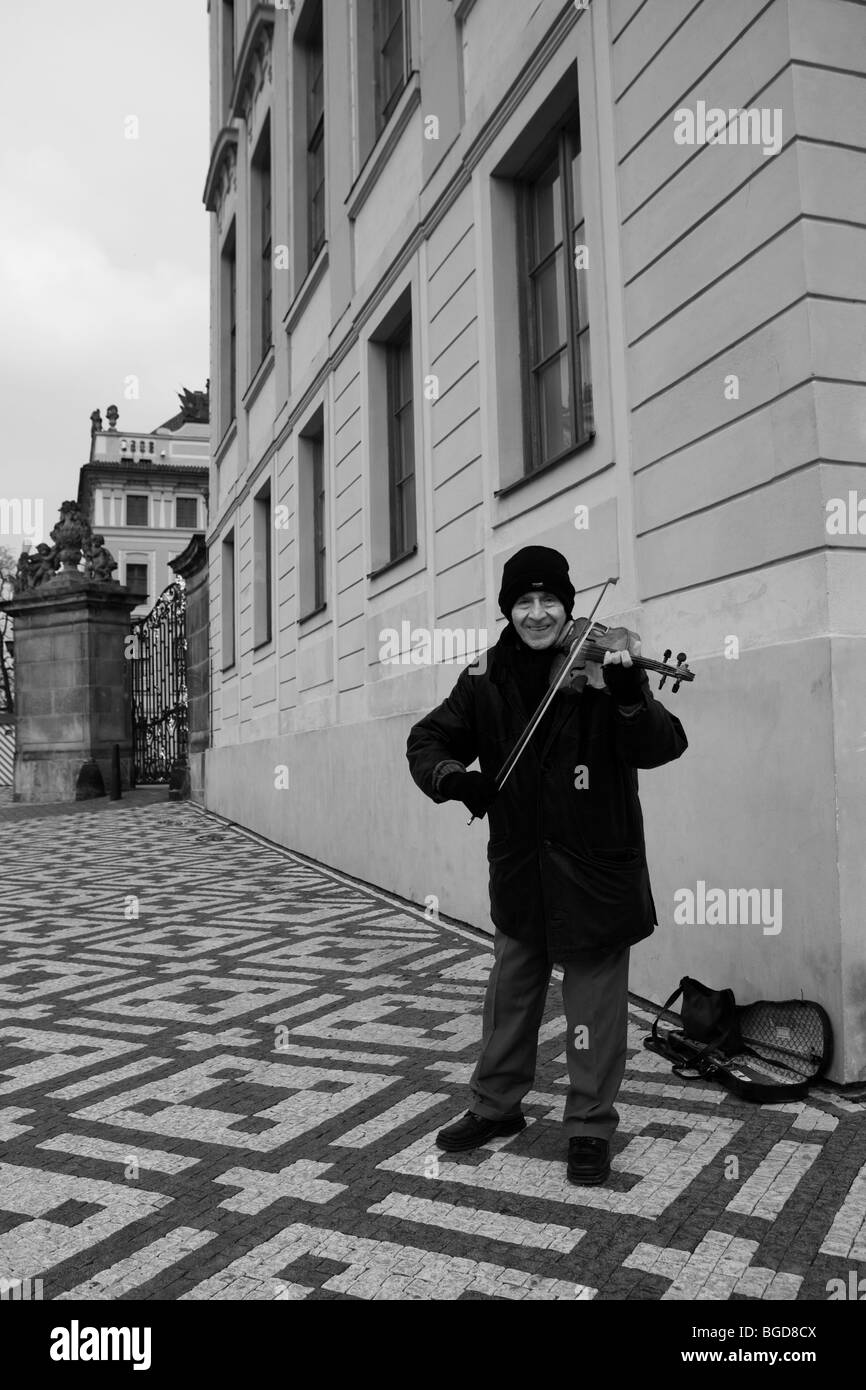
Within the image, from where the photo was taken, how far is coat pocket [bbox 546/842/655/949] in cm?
314

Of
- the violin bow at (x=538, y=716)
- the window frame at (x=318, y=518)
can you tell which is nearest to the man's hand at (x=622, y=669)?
the violin bow at (x=538, y=716)

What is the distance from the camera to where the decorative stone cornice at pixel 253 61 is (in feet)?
44.5

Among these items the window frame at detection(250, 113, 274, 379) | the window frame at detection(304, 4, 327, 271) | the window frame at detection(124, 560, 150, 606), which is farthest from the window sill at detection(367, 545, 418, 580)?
the window frame at detection(124, 560, 150, 606)

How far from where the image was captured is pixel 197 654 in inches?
762

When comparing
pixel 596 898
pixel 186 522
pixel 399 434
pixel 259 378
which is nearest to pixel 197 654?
pixel 259 378

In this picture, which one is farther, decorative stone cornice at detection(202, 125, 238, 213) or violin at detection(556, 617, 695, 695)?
decorative stone cornice at detection(202, 125, 238, 213)

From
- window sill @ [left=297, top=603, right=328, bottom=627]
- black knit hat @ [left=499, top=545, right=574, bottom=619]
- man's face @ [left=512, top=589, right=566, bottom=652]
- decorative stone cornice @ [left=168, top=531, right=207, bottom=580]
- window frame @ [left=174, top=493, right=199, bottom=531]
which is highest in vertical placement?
window frame @ [left=174, top=493, right=199, bottom=531]

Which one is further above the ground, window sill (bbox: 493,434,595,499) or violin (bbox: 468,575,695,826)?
window sill (bbox: 493,434,595,499)

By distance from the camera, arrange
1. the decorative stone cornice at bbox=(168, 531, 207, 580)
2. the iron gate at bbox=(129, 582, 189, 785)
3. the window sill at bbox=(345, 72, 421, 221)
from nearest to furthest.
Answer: the window sill at bbox=(345, 72, 421, 221) < the decorative stone cornice at bbox=(168, 531, 207, 580) < the iron gate at bbox=(129, 582, 189, 785)

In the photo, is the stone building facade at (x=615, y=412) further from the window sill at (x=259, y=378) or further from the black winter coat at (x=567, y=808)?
the window sill at (x=259, y=378)

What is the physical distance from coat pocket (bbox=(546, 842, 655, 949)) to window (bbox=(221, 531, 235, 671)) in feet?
43.8

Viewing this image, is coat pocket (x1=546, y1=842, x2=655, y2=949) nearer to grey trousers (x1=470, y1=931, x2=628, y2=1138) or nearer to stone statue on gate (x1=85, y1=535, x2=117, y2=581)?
grey trousers (x1=470, y1=931, x2=628, y2=1138)

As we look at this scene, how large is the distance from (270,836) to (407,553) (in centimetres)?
559
